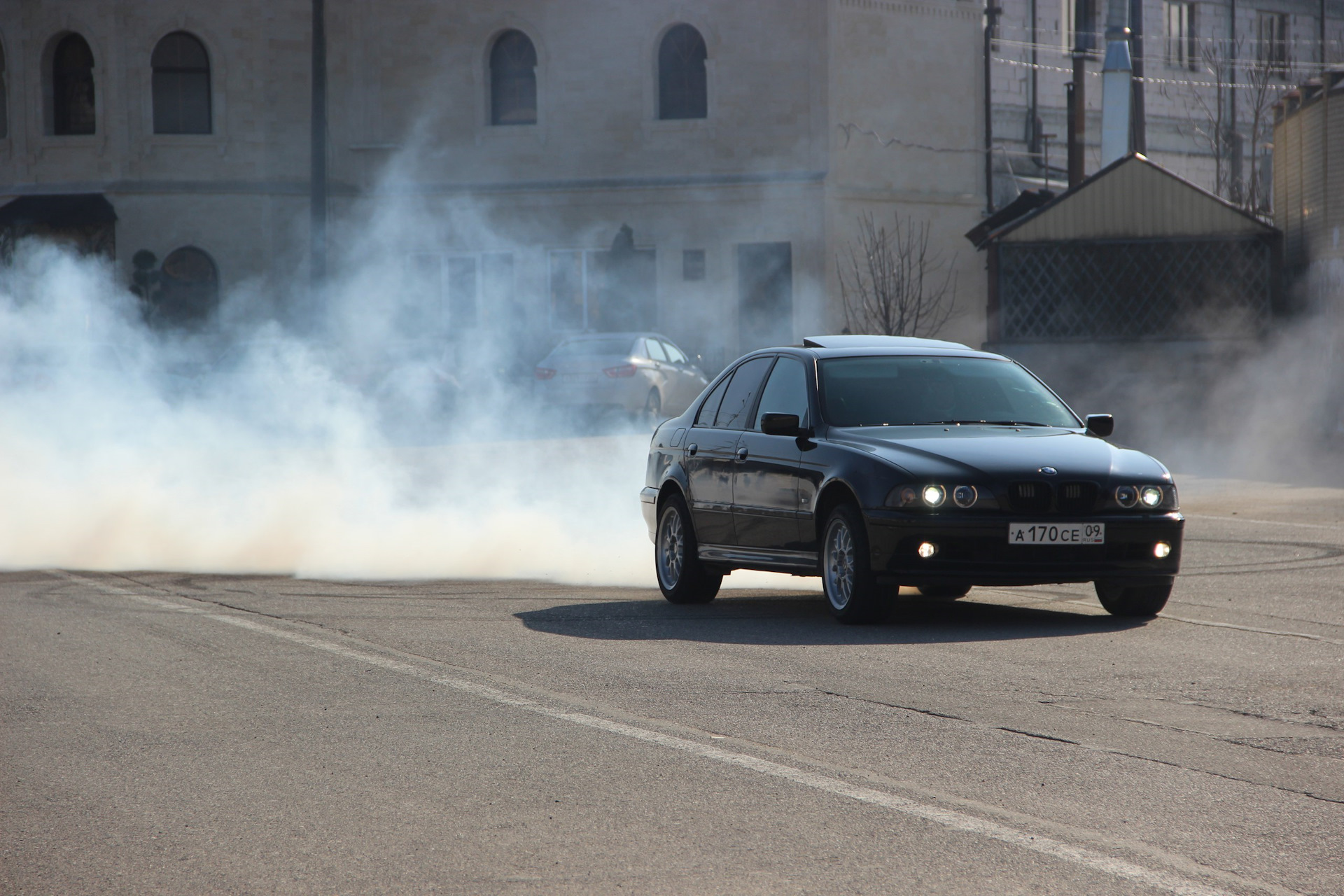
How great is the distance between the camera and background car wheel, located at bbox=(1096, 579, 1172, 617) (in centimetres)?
936

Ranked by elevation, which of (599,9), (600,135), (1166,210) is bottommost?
(1166,210)

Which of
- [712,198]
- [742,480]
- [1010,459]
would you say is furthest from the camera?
[712,198]

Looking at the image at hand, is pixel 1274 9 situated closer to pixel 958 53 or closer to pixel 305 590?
pixel 958 53

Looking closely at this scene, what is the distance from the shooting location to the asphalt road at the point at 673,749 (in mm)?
4664

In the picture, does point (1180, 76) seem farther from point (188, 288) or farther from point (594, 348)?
point (188, 288)

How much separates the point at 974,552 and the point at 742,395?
7.71 ft

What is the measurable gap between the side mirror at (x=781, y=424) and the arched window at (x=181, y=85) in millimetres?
31943

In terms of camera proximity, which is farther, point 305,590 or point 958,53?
point 958,53

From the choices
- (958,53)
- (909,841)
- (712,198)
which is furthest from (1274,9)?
(909,841)

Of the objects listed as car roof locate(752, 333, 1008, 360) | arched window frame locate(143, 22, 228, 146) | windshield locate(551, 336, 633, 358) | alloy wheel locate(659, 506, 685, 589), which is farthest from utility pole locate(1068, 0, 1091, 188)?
alloy wheel locate(659, 506, 685, 589)

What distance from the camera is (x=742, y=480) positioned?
10172mm

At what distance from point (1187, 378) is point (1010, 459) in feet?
61.0

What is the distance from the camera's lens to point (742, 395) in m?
10.8

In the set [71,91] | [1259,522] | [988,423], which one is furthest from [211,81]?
[988,423]
